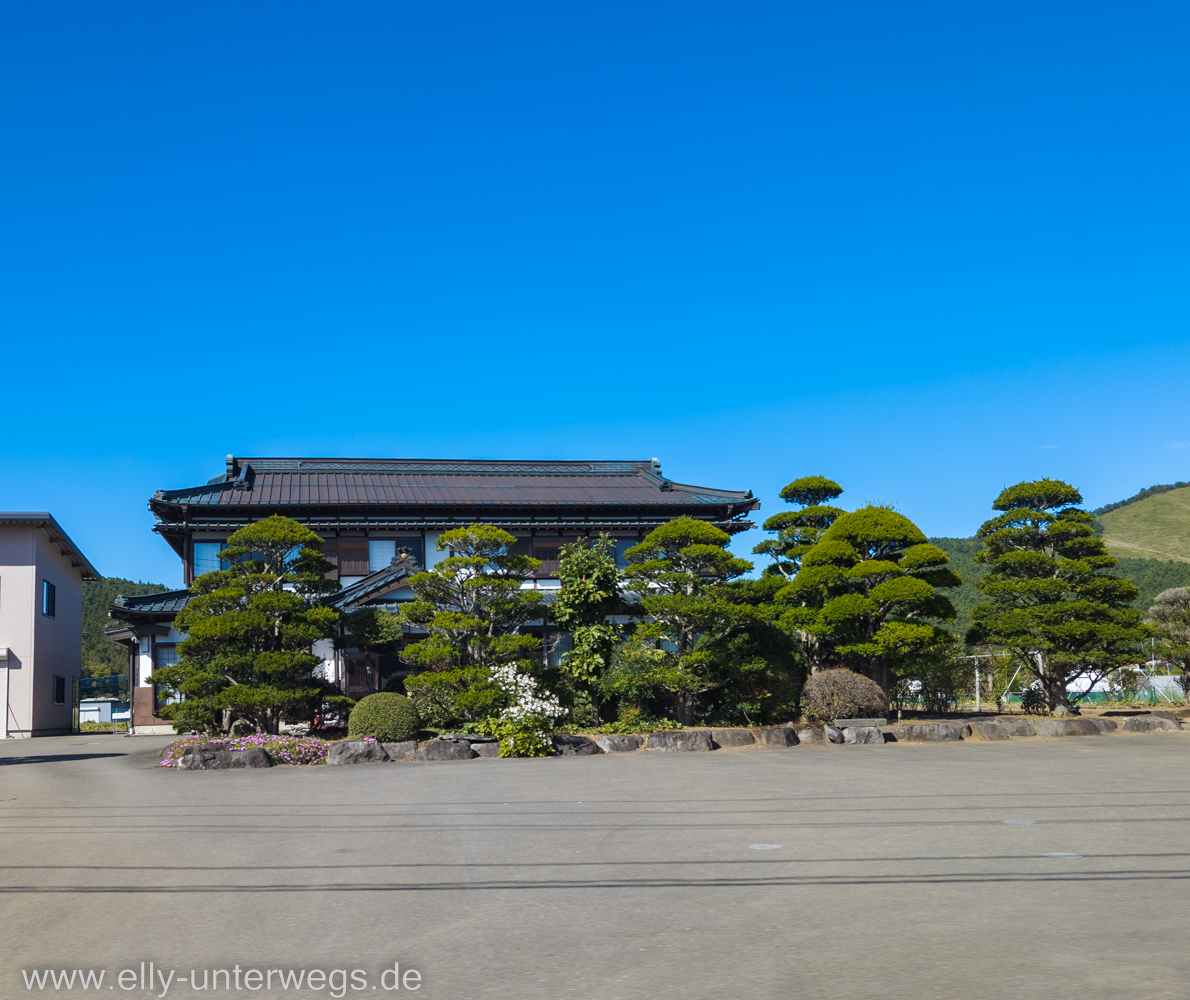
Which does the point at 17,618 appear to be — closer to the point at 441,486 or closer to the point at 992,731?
the point at 441,486

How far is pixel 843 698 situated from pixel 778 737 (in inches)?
118

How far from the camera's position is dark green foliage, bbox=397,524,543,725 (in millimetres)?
18922

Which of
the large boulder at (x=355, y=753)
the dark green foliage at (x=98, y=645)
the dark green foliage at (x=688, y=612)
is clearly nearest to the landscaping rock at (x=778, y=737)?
the dark green foliage at (x=688, y=612)

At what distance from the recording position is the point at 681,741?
57.5 ft

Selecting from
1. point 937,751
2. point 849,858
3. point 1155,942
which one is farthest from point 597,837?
point 937,751

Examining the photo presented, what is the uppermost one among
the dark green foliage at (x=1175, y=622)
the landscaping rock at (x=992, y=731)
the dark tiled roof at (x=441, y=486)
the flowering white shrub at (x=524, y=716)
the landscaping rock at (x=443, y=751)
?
the dark tiled roof at (x=441, y=486)

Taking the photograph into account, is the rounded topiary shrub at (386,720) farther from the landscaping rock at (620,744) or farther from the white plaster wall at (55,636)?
the white plaster wall at (55,636)

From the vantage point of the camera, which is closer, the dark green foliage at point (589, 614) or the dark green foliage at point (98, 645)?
the dark green foliage at point (589, 614)

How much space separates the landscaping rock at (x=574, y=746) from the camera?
17172 millimetres

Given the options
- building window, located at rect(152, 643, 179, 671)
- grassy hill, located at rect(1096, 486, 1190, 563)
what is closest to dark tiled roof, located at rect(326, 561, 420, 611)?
building window, located at rect(152, 643, 179, 671)

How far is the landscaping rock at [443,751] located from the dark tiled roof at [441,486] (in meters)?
15.4

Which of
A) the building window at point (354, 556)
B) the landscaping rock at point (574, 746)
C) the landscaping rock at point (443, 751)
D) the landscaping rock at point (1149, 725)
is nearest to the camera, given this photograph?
the landscaping rock at point (443, 751)

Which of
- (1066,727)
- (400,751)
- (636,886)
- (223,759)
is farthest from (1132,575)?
(636,886)

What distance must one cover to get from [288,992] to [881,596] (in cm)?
1857
